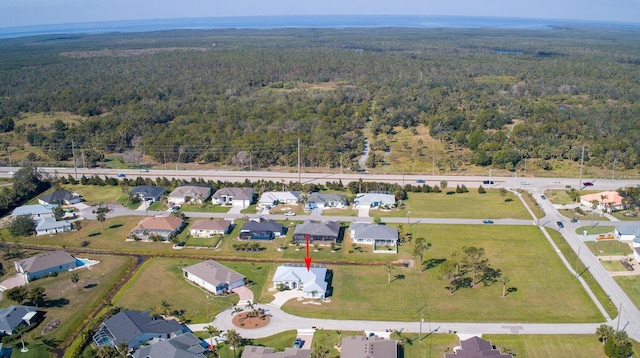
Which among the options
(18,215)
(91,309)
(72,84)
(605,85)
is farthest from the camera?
(72,84)

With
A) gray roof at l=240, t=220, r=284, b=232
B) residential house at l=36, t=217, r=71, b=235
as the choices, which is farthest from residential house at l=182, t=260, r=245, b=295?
residential house at l=36, t=217, r=71, b=235

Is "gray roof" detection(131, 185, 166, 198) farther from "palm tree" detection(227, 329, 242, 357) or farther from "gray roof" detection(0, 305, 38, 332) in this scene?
"palm tree" detection(227, 329, 242, 357)

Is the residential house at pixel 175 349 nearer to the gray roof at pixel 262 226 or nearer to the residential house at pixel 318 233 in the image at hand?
the residential house at pixel 318 233

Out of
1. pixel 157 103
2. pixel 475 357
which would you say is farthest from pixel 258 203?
pixel 157 103

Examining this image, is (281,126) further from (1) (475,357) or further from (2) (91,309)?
(1) (475,357)

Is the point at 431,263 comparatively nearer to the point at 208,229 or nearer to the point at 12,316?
the point at 208,229
